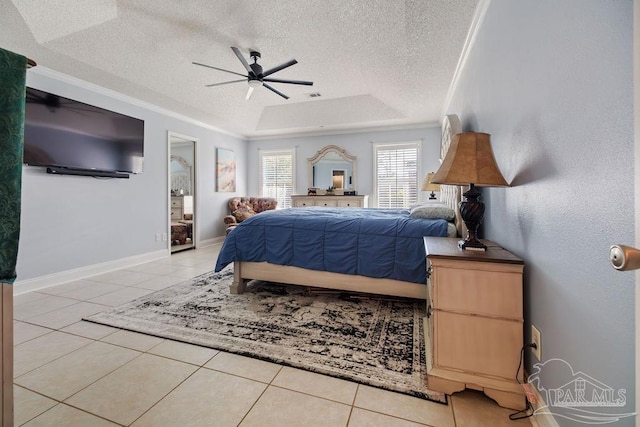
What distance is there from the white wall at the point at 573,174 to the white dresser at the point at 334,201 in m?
3.95

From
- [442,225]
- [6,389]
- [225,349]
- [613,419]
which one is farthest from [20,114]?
[442,225]

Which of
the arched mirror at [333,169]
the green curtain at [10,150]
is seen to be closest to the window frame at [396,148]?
the arched mirror at [333,169]

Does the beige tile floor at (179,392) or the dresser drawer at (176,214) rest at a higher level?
the dresser drawer at (176,214)

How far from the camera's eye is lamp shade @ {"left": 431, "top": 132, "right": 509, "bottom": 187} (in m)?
1.39

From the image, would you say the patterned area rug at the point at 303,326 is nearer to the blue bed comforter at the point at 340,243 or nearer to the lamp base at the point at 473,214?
the blue bed comforter at the point at 340,243

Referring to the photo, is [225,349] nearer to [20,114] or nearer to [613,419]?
[20,114]

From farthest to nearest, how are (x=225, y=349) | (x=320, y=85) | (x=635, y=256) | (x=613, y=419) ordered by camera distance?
(x=320, y=85) → (x=225, y=349) → (x=613, y=419) → (x=635, y=256)

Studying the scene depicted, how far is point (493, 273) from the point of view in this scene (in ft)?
4.31

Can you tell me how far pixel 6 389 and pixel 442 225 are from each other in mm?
2446

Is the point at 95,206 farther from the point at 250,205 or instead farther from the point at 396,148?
the point at 396,148

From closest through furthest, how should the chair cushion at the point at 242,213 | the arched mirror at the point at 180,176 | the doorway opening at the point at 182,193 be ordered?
1. the chair cushion at the point at 242,213
2. the doorway opening at the point at 182,193
3. the arched mirror at the point at 180,176

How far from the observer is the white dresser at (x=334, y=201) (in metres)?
5.56

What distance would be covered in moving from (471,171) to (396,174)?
4399 mm

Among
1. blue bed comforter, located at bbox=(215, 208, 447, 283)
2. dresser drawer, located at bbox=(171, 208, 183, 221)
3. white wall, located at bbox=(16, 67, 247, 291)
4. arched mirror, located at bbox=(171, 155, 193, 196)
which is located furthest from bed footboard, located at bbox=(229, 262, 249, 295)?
arched mirror, located at bbox=(171, 155, 193, 196)
